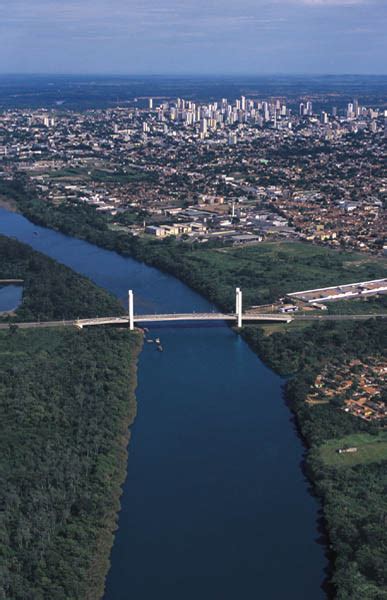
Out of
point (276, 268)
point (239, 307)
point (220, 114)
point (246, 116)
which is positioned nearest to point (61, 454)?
point (239, 307)

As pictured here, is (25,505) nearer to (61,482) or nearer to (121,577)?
(61,482)

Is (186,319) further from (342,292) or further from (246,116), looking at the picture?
(246,116)

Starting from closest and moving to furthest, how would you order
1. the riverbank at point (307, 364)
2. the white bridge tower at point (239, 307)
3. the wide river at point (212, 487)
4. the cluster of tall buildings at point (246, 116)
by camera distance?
the wide river at point (212, 487), the riverbank at point (307, 364), the white bridge tower at point (239, 307), the cluster of tall buildings at point (246, 116)

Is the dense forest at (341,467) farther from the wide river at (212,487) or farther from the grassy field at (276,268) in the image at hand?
the grassy field at (276,268)

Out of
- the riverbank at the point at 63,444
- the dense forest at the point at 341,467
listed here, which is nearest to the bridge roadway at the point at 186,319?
the riverbank at the point at 63,444

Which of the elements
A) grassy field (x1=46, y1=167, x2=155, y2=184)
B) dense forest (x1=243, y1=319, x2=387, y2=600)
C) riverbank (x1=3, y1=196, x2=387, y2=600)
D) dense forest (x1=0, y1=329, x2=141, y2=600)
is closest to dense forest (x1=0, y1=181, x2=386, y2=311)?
riverbank (x1=3, y1=196, x2=387, y2=600)

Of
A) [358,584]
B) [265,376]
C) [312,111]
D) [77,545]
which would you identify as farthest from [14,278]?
[312,111]
